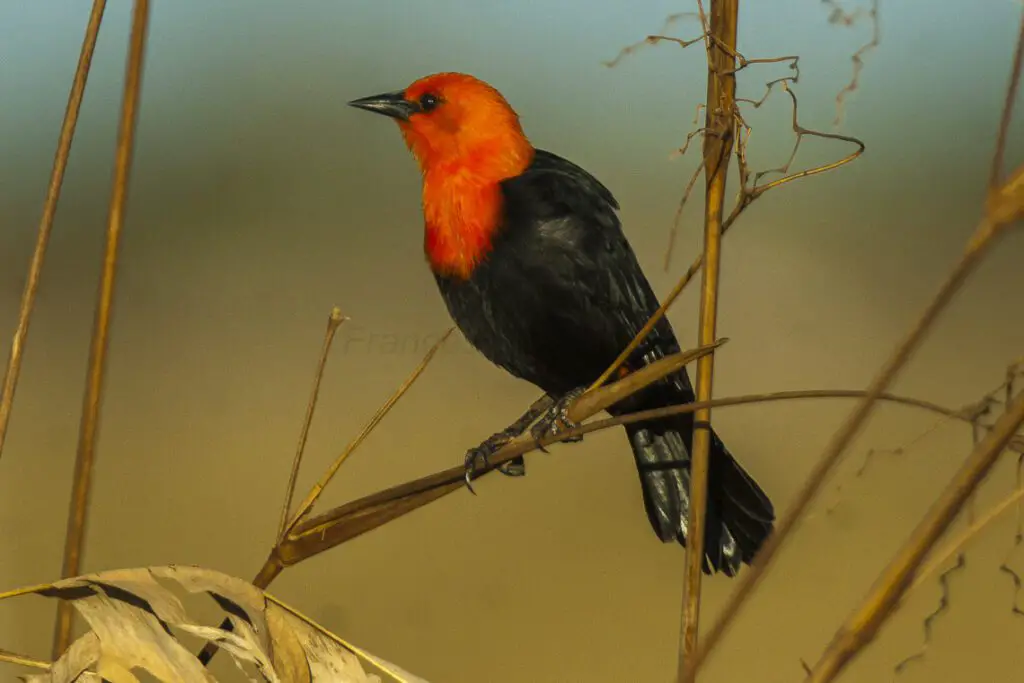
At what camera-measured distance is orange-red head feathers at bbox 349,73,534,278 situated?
44.1 inches

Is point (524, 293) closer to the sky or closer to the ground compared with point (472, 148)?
closer to the ground

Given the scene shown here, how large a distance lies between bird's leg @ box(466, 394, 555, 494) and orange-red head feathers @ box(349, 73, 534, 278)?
220mm

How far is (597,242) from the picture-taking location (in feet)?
3.76

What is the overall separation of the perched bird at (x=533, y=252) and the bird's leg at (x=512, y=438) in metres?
0.10

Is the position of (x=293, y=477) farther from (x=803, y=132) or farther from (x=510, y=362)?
(x=510, y=362)

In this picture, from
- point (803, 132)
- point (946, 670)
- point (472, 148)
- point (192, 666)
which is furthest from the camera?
point (946, 670)

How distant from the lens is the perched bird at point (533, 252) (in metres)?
1.10

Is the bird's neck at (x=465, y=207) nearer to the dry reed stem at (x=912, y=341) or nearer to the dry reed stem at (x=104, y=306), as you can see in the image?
the dry reed stem at (x=104, y=306)

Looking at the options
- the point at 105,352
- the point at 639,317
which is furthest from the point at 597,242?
the point at 105,352

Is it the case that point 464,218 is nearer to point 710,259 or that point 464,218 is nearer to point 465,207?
point 465,207

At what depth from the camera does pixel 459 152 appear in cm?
114

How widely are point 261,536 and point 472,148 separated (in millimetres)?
795

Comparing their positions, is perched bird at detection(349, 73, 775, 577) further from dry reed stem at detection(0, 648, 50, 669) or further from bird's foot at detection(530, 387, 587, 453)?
dry reed stem at detection(0, 648, 50, 669)

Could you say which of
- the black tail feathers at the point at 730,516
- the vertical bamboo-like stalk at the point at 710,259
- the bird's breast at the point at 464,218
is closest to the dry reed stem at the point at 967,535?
the vertical bamboo-like stalk at the point at 710,259
